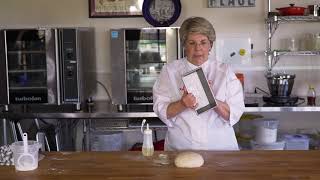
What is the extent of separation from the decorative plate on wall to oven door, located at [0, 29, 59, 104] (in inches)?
36.8

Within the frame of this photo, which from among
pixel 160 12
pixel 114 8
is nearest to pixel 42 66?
pixel 114 8

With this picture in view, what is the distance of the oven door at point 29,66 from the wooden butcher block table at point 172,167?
1625 millimetres

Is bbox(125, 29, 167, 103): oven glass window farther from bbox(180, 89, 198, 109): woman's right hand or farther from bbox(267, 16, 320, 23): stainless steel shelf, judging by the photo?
bbox(180, 89, 198, 109): woman's right hand

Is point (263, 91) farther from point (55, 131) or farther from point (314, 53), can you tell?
point (55, 131)

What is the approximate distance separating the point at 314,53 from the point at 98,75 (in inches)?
79.1

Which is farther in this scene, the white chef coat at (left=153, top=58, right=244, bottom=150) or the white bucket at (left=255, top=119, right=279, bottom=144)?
the white bucket at (left=255, top=119, right=279, bottom=144)

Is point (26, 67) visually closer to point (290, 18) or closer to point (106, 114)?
point (106, 114)

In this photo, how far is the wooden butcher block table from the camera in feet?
5.42

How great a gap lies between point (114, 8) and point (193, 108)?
228 centimetres

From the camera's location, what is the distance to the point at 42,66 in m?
3.57

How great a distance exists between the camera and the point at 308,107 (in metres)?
3.41

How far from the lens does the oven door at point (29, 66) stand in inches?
139

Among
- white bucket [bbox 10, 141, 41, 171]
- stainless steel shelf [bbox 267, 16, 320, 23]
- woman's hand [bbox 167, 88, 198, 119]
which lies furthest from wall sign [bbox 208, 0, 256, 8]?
white bucket [bbox 10, 141, 41, 171]

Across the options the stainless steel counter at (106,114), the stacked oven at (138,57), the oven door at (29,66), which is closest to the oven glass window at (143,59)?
the stacked oven at (138,57)
